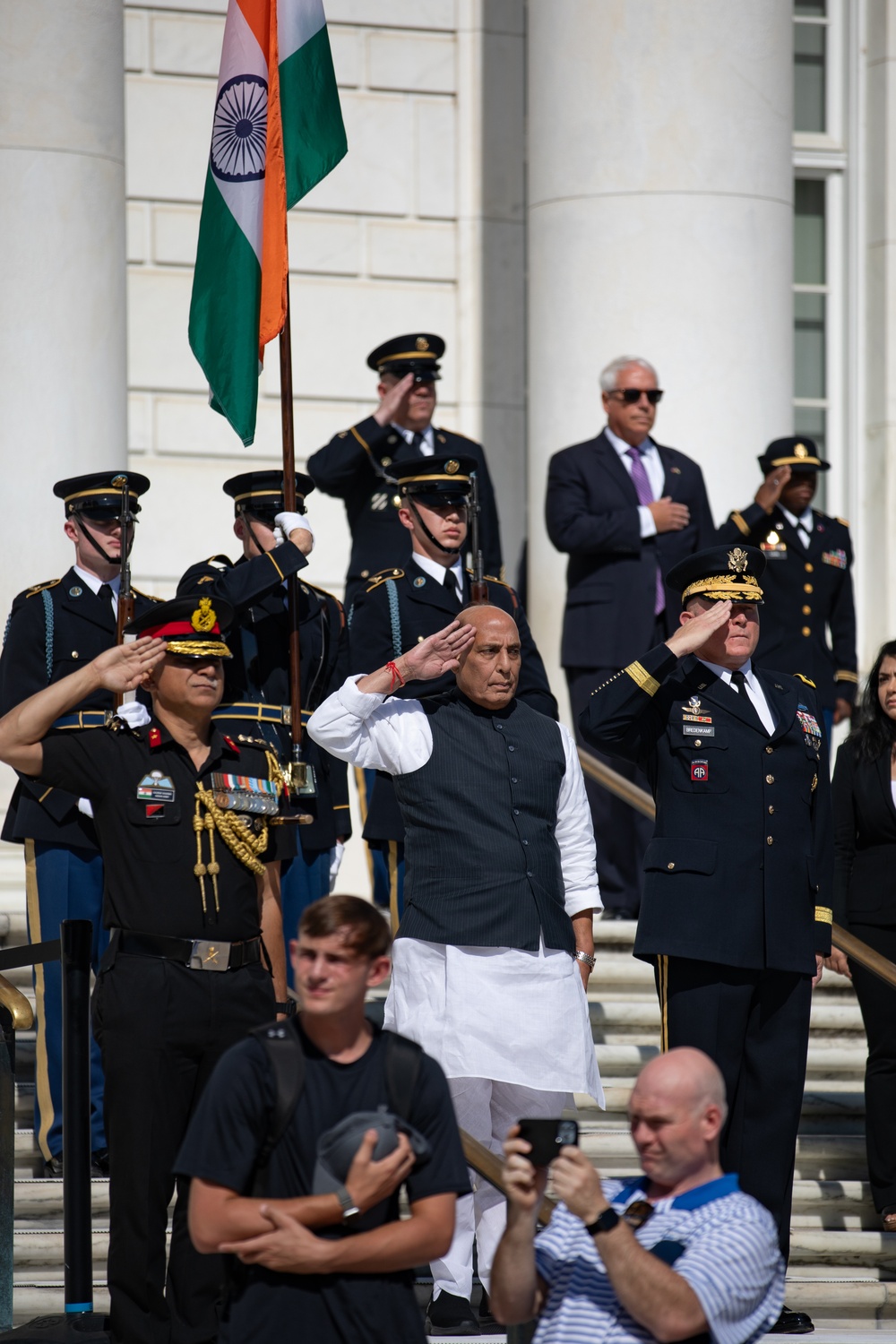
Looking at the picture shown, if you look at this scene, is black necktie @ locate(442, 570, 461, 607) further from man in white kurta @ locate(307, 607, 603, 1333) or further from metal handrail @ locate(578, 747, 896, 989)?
man in white kurta @ locate(307, 607, 603, 1333)

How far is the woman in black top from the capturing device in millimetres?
6871

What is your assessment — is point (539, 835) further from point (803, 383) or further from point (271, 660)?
point (803, 383)

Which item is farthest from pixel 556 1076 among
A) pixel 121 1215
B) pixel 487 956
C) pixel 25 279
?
pixel 25 279

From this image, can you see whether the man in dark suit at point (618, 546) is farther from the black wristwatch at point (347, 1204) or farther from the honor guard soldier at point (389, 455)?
the black wristwatch at point (347, 1204)

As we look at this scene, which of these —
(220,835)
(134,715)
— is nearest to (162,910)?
(220,835)

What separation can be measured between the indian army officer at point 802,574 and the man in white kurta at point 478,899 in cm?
290

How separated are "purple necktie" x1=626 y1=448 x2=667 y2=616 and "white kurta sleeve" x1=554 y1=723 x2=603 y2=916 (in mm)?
2691

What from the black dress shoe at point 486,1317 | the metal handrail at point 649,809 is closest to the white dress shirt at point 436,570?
the metal handrail at point 649,809

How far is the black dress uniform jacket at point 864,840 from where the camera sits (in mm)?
7066

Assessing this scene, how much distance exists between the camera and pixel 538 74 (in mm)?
10195

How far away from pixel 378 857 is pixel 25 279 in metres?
2.84

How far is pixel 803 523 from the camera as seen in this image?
9.01 meters

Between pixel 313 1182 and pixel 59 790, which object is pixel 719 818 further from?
pixel 313 1182

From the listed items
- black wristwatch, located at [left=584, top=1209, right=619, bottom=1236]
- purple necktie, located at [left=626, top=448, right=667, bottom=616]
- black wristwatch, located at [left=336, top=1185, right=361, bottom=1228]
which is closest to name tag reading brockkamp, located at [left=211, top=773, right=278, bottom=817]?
black wristwatch, located at [left=336, top=1185, right=361, bottom=1228]
